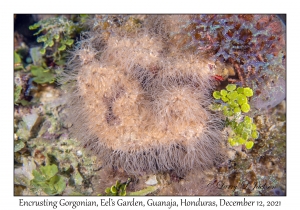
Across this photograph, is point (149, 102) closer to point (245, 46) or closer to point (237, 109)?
point (237, 109)

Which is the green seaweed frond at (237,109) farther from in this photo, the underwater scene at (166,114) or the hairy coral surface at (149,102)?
the hairy coral surface at (149,102)

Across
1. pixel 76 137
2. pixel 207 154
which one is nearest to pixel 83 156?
pixel 76 137

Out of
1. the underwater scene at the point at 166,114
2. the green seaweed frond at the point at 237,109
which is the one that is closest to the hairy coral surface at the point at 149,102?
the underwater scene at the point at 166,114

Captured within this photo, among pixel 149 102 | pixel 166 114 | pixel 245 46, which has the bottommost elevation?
pixel 166 114

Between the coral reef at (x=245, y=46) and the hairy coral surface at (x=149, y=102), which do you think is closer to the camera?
the hairy coral surface at (x=149, y=102)

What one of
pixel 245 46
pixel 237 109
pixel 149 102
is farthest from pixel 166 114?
pixel 245 46

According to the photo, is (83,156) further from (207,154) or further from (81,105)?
(207,154)

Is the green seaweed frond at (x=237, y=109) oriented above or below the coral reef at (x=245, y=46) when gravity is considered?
below
